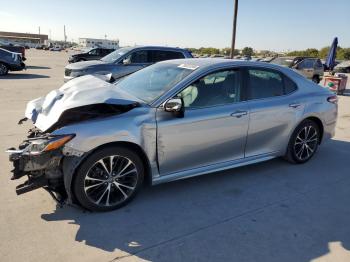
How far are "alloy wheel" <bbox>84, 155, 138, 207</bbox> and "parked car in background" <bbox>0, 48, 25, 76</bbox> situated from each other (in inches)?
603

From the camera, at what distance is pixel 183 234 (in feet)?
10.6

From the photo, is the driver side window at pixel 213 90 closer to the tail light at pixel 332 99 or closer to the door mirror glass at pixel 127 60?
the tail light at pixel 332 99

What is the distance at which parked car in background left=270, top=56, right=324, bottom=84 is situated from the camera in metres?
16.2

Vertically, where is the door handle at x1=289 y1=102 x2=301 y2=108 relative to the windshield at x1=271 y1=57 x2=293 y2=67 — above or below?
below

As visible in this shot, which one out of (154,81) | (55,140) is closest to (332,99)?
(154,81)

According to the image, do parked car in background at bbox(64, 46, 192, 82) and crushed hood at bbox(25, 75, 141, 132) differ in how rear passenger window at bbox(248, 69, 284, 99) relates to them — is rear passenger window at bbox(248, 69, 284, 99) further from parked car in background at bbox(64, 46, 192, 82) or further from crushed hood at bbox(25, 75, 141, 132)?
parked car in background at bbox(64, 46, 192, 82)

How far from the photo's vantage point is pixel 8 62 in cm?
1633

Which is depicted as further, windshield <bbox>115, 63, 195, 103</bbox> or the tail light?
the tail light

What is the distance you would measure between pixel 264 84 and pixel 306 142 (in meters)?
1.31

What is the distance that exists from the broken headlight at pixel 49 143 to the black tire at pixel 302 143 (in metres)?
3.34

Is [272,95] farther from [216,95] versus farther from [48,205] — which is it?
[48,205]

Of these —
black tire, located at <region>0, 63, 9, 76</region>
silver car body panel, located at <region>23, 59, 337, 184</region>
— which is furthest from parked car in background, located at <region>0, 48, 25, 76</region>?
silver car body panel, located at <region>23, 59, 337, 184</region>

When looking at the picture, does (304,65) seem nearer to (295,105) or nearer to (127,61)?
(127,61)

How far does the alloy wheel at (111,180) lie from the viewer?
3426 millimetres
